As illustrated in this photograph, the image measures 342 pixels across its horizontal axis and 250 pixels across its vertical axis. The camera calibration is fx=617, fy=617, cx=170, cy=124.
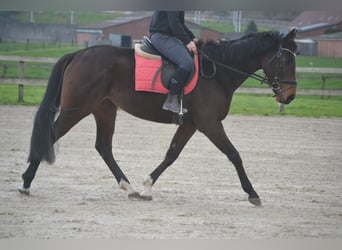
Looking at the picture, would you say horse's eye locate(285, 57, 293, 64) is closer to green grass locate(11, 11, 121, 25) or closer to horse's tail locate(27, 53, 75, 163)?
green grass locate(11, 11, 121, 25)

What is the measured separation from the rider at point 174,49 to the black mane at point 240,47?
0.90ft

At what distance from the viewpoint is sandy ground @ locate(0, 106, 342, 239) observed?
4891 mm

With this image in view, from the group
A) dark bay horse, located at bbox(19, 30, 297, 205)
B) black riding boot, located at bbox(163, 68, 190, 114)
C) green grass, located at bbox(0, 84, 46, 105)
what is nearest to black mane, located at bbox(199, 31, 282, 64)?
dark bay horse, located at bbox(19, 30, 297, 205)

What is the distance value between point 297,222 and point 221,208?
0.83 meters

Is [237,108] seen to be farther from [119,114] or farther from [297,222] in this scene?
[297,222]

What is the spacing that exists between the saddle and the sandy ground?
1.16m

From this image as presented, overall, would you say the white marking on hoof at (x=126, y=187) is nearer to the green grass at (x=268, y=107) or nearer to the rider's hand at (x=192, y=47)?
the rider's hand at (x=192, y=47)

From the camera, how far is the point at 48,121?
245 inches

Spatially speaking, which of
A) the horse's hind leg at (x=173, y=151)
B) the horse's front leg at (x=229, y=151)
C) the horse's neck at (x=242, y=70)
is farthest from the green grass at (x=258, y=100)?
the horse's front leg at (x=229, y=151)

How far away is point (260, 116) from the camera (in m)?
15.4

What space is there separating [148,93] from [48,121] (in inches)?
41.3

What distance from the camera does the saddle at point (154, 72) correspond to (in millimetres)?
6207

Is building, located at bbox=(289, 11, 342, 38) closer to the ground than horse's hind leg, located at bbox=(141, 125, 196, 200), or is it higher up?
higher up

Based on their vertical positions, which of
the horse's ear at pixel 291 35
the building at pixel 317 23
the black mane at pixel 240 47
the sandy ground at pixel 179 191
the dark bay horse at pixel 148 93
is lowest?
the sandy ground at pixel 179 191
